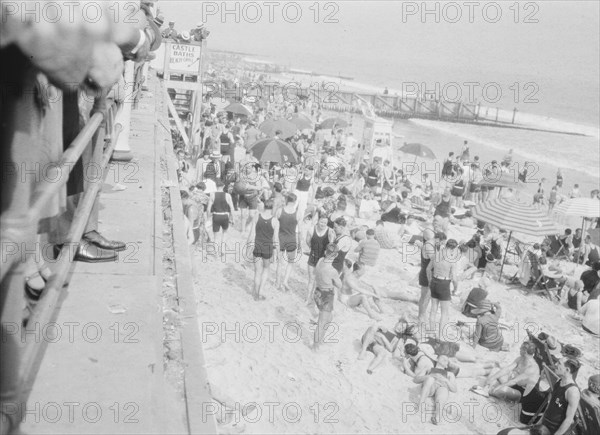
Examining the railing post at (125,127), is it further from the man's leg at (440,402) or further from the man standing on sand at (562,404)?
the man standing on sand at (562,404)

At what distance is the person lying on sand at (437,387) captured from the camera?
282 inches

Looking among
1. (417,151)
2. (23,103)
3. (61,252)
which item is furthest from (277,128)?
(23,103)

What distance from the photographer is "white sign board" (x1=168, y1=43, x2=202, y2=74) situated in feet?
58.9

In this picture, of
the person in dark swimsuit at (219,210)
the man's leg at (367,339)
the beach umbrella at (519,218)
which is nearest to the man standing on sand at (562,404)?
the man's leg at (367,339)

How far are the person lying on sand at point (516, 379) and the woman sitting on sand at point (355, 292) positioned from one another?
218 centimetres

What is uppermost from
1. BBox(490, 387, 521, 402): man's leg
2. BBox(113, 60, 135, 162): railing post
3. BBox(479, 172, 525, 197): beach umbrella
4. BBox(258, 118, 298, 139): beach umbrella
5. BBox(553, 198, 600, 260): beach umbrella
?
BBox(113, 60, 135, 162): railing post

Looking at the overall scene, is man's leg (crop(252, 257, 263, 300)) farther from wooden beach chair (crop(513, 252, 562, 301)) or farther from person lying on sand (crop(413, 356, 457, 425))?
wooden beach chair (crop(513, 252, 562, 301))

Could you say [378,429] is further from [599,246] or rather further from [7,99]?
[599,246]

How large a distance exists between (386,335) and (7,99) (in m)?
7.43

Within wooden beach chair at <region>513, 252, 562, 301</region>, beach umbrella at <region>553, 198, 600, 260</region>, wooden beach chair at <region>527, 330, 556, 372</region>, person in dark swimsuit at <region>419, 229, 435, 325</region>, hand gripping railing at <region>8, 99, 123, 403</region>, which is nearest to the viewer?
hand gripping railing at <region>8, 99, 123, 403</region>

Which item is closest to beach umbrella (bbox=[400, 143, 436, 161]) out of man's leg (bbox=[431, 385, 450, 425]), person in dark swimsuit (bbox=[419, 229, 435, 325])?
person in dark swimsuit (bbox=[419, 229, 435, 325])

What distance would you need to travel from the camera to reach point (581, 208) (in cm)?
1542

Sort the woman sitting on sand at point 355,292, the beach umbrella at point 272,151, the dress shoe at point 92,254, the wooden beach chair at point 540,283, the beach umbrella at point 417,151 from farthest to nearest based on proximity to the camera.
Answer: the beach umbrella at point 417,151 < the beach umbrella at point 272,151 < the wooden beach chair at point 540,283 < the woman sitting on sand at point 355,292 < the dress shoe at point 92,254

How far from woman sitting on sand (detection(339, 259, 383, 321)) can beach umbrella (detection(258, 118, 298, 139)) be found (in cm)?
987
